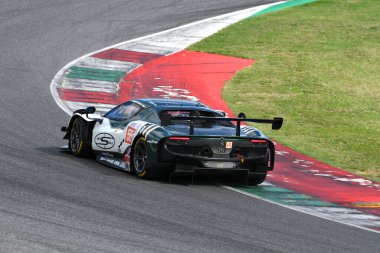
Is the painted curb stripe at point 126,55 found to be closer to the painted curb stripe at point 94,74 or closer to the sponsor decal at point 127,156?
the painted curb stripe at point 94,74

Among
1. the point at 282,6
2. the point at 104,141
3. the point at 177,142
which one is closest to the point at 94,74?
the point at 104,141

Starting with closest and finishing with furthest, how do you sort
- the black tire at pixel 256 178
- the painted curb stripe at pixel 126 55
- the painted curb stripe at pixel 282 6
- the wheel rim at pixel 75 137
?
the black tire at pixel 256 178
the wheel rim at pixel 75 137
the painted curb stripe at pixel 126 55
the painted curb stripe at pixel 282 6

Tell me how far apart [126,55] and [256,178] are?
44.1ft

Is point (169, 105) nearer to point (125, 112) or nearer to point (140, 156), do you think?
point (125, 112)

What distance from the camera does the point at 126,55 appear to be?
2730cm

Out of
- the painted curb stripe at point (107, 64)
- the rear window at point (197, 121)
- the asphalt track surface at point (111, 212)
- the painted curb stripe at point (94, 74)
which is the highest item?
the painted curb stripe at point (107, 64)

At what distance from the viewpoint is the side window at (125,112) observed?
15102 millimetres

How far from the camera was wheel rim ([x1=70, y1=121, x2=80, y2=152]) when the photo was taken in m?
15.7

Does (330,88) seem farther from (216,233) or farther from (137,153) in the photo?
(216,233)

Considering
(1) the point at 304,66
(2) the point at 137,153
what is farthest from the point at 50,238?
(1) the point at 304,66

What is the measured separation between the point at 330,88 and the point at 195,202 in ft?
44.6

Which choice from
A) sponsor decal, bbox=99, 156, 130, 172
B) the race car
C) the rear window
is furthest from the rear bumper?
sponsor decal, bbox=99, 156, 130, 172

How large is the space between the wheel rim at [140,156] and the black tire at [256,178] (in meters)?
1.54

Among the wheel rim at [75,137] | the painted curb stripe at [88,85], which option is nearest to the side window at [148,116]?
the wheel rim at [75,137]
